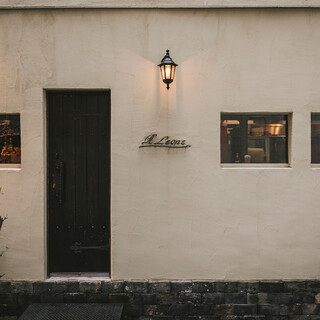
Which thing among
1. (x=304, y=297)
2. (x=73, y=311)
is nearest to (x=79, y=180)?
(x=73, y=311)

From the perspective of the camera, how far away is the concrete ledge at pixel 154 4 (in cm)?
478

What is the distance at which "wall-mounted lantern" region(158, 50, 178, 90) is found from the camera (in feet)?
15.1

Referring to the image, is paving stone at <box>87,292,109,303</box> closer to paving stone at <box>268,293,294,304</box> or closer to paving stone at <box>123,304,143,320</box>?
paving stone at <box>123,304,143,320</box>

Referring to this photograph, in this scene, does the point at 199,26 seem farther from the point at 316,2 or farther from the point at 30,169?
the point at 30,169

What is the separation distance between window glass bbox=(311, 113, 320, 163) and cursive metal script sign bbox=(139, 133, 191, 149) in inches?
77.2

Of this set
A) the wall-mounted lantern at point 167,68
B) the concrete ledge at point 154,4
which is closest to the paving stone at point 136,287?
the wall-mounted lantern at point 167,68

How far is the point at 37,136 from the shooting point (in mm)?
4883

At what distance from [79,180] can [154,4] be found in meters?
2.93

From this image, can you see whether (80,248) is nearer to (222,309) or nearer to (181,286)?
(181,286)

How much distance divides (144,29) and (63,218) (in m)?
3.20

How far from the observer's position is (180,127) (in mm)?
4867

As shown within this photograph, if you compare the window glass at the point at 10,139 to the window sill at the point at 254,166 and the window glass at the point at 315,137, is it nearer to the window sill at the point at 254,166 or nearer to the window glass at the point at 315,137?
the window sill at the point at 254,166

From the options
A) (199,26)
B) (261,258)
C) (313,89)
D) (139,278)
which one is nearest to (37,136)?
(139,278)

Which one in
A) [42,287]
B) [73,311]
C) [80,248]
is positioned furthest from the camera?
[80,248]
